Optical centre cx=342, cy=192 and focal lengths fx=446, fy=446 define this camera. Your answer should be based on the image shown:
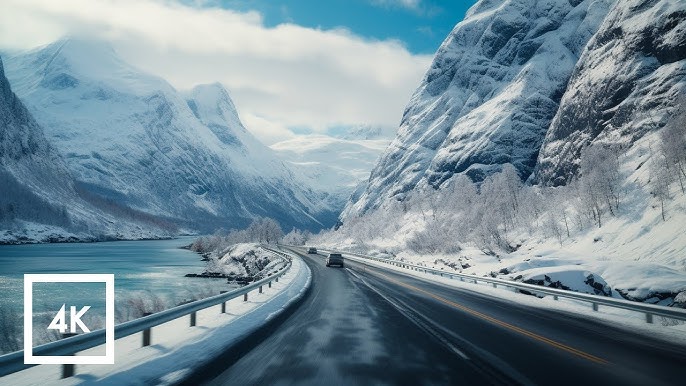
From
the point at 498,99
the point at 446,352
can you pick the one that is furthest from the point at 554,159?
the point at 446,352

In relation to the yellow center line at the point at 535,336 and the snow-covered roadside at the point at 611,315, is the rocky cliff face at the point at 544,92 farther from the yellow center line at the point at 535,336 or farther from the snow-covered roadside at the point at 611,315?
the yellow center line at the point at 535,336

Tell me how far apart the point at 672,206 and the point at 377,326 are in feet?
160

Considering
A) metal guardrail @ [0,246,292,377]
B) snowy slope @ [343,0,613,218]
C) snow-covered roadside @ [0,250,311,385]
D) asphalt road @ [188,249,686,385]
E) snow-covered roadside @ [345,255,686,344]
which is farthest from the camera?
snowy slope @ [343,0,613,218]

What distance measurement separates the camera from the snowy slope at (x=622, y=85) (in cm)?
8325

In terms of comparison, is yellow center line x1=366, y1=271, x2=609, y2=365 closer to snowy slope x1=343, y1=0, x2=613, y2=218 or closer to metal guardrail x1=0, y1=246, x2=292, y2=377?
metal guardrail x1=0, y1=246, x2=292, y2=377

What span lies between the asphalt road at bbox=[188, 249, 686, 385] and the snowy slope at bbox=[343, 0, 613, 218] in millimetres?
126919

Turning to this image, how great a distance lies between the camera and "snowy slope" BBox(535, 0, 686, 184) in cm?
8325

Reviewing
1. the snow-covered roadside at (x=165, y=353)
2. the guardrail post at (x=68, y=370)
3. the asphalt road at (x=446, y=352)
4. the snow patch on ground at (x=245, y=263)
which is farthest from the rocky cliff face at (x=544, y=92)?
the guardrail post at (x=68, y=370)

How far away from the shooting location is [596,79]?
10700 centimetres

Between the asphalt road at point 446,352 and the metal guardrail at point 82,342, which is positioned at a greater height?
the metal guardrail at point 82,342

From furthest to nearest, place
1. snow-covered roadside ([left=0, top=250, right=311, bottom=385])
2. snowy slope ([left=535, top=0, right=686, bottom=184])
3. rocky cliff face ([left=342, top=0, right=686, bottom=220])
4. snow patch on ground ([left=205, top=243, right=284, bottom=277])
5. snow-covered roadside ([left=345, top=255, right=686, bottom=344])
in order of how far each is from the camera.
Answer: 1. rocky cliff face ([left=342, top=0, right=686, bottom=220])
2. snowy slope ([left=535, top=0, right=686, bottom=184])
3. snow patch on ground ([left=205, top=243, right=284, bottom=277])
4. snow-covered roadside ([left=345, top=255, right=686, bottom=344])
5. snow-covered roadside ([left=0, top=250, right=311, bottom=385])

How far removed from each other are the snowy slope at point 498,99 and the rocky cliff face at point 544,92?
431mm

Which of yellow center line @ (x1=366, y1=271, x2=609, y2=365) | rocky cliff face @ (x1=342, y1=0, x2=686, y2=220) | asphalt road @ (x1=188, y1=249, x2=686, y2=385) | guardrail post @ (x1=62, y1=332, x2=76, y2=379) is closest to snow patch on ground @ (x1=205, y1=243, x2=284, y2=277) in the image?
yellow center line @ (x1=366, y1=271, x2=609, y2=365)

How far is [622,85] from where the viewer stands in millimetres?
96750
